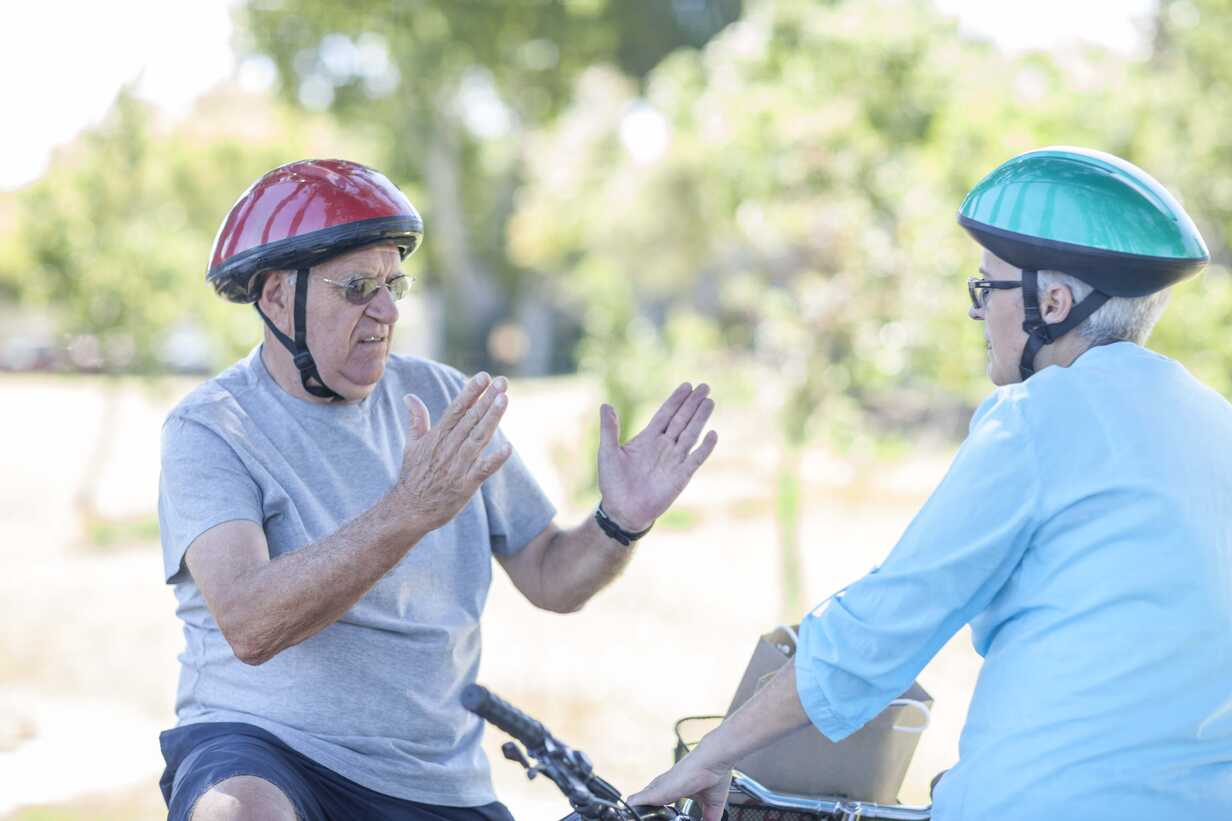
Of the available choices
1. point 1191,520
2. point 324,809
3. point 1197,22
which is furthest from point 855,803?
point 1197,22

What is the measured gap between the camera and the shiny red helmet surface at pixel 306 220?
2779 mm

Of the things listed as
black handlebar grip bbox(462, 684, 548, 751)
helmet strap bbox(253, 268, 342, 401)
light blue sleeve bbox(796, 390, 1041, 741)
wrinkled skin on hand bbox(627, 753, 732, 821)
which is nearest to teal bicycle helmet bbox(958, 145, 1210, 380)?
light blue sleeve bbox(796, 390, 1041, 741)

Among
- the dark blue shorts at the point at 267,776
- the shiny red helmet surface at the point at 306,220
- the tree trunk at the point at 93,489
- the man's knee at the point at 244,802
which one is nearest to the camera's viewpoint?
the man's knee at the point at 244,802

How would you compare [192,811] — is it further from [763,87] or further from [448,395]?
[763,87]

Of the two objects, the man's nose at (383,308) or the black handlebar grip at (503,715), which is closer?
the black handlebar grip at (503,715)

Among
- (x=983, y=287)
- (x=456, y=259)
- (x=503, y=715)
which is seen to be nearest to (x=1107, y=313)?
(x=983, y=287)

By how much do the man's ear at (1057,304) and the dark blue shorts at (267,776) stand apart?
5.18 ft

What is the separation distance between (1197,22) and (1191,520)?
735 centimetres

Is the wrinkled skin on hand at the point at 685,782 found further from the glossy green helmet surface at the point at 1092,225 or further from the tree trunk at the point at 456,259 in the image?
the tree trunk at the point at 456,259

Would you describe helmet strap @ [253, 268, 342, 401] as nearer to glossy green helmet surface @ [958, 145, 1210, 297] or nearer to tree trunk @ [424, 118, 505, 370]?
glossy green helmet surface @ [958, 145, 1210, 297]

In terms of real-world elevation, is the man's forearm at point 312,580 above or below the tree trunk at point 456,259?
below

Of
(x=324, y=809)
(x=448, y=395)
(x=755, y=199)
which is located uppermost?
(x=755, y=199)

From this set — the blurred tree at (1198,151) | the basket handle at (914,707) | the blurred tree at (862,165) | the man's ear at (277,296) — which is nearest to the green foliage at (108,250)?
the blurred tree at (862,165)

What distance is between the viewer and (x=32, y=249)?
44.7ft
